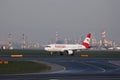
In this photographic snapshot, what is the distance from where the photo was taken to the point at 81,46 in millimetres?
157250

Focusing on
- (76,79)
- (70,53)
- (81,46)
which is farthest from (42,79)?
(81,46)

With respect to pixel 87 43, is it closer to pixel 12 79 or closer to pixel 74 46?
pixel 74 46

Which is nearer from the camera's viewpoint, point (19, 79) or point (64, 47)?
point (19, 79)

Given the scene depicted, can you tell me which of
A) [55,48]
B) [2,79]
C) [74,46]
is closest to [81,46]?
[74,46]

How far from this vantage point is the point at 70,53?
Result: 14525 cm

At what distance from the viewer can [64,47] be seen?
14775 cm

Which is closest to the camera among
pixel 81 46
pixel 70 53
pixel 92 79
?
pixel 92 79

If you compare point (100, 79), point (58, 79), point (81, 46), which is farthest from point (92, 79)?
point (81, 46)

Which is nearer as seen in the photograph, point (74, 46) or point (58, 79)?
point (58, 79)

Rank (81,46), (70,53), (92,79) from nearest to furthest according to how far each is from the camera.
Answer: (92,79)
(70,53)
(81,46)

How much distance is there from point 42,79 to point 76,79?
10.9 ft

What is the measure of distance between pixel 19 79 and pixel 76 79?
18.3 ft

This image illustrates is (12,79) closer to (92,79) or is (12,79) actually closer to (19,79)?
(19,79)

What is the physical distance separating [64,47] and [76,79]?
354 feet
